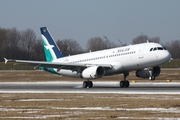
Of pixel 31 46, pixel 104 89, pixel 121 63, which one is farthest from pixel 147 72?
pixel 31 46

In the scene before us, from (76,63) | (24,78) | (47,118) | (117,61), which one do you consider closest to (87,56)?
(76,63)

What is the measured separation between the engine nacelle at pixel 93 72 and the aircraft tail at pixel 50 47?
1006cm

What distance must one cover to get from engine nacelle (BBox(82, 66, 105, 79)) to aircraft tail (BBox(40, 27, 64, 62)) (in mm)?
10063

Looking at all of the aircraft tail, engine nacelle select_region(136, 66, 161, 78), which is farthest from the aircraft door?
the aircraft tail

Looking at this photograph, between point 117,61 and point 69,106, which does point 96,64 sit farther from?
point 69,106

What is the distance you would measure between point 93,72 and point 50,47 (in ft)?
39.9

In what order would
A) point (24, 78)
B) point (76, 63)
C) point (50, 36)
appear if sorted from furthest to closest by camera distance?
1. point (24, 78)
2. point (50, 36)
3. point (76, 63)

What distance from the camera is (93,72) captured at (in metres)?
47.1

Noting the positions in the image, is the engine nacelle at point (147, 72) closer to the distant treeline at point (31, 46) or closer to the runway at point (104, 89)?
the runway at point (104, 89)

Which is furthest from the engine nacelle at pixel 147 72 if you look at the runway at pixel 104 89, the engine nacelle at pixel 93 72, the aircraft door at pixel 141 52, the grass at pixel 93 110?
the grass at pixel 93 110

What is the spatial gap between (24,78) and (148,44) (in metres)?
30.8

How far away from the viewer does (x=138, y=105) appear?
84.2ft

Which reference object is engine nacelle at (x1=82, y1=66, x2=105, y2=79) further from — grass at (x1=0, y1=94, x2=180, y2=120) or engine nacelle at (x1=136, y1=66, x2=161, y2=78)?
grass at (x1=0, y1=94, x2=180, y2=120)

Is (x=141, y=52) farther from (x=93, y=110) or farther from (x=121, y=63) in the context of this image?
(x=93, y=110)
